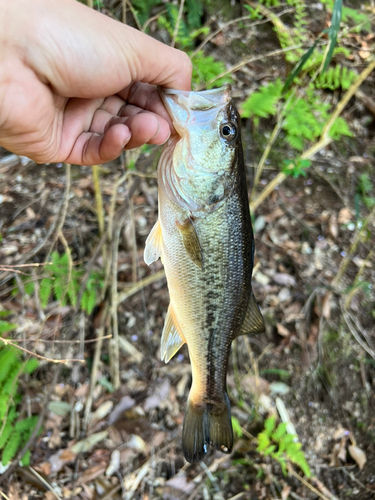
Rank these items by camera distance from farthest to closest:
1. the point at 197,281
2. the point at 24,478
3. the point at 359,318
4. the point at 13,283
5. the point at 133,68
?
the point at 359,318 < the point at 13,283 < the point at 24,478 < the point at 197,281 < the point at 133,68

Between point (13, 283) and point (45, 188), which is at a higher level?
point (45, 188)

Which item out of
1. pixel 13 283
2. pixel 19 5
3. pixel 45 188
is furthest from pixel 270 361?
pixel 19 5

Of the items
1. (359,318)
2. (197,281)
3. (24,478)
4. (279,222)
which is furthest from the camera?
(279,222)

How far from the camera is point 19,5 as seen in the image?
1.33m

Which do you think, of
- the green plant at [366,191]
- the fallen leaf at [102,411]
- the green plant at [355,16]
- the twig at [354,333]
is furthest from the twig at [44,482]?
the green plant at [355,16]

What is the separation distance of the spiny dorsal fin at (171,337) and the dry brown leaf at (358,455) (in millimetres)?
2316

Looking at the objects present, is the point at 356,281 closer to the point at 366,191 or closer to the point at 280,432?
the point at 366,191

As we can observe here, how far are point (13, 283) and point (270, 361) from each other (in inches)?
99.2

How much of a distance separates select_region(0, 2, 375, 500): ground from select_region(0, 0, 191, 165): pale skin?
0.62 m

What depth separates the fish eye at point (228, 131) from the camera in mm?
1571

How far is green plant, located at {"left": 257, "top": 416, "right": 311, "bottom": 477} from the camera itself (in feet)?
8.80

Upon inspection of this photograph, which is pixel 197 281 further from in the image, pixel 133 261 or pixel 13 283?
pixel 13 283

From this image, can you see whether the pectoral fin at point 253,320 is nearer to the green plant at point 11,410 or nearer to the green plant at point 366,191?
the green plant at point 11,410

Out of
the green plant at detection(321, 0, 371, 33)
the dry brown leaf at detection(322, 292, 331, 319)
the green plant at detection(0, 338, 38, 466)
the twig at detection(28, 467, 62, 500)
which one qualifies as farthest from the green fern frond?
the twig at detection(28, 467, 62, 500)
